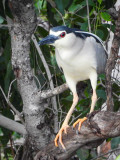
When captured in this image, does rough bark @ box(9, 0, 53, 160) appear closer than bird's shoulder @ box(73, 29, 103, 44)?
Yes

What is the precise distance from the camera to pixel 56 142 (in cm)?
221

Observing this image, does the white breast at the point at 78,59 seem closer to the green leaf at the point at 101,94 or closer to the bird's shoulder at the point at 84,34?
the bird's shoulder at the point at 84,34

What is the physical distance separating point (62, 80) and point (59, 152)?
1002 millimetres

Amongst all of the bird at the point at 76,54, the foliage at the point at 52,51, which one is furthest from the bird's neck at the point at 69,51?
the foliage at the point at 52,51

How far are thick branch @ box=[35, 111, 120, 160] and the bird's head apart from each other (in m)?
0.48

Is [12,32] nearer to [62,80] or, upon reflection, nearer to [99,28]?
[99,28]

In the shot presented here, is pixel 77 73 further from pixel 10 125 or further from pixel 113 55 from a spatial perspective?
pixel 10 125

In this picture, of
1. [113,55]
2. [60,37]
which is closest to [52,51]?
[60,37]

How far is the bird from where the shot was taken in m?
2.15

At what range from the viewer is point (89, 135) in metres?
2.01

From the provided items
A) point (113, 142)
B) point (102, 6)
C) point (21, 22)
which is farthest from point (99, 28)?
point (113, 142)

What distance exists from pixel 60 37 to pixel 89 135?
58 centimetres

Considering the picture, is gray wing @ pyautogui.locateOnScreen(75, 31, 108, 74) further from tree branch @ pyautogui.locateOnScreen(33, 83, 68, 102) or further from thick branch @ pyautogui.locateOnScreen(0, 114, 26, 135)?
thick branch @ pyautogui.locateOnScreen(0, 114, 26, 135)

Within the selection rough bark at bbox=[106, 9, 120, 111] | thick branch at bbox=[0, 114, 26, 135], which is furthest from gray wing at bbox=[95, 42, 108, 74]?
thick branch at bbox=[0, 114, 26, 135]
